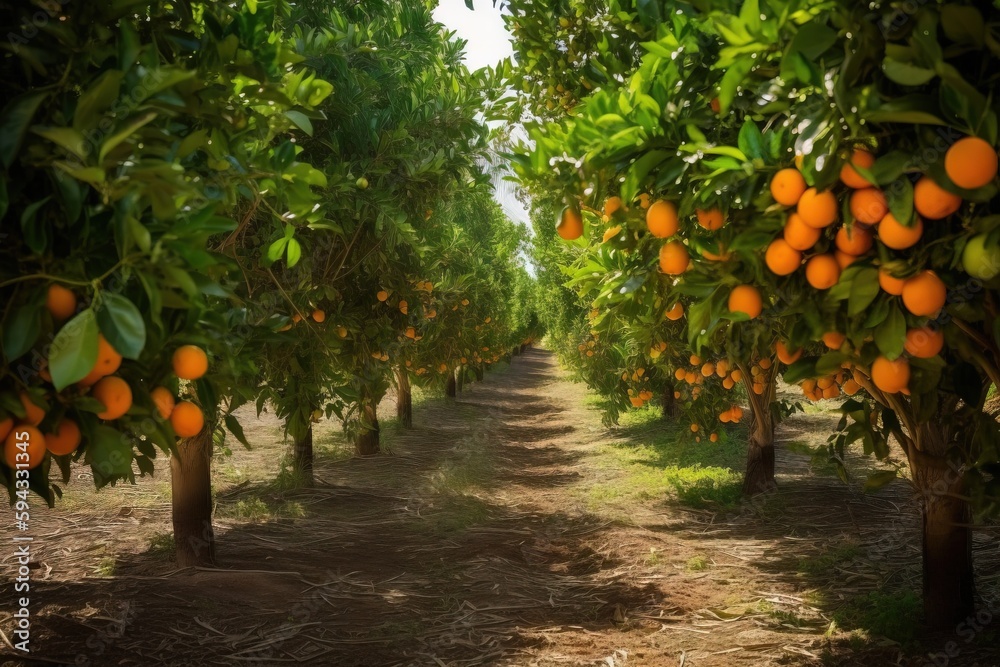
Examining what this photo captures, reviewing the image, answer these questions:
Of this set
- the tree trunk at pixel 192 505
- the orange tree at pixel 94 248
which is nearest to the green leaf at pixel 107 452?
the orange tree at pixel 94 248

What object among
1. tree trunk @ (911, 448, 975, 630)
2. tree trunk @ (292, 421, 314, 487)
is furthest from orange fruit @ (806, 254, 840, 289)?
tree trunk @ (292, 421, 314, 487)

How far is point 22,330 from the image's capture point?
1215 mm

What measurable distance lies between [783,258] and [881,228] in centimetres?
22

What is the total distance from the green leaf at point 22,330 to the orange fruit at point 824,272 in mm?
1584

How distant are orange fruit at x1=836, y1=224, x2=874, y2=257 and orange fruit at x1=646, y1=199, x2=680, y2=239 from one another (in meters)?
0.45

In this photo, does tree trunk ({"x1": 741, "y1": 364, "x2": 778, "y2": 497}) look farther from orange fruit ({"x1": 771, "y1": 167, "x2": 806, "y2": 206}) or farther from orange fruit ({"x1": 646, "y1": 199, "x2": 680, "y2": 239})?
orange fruit ({"x1": 771, "y1": 167, "x2": 806, "y2": 206})

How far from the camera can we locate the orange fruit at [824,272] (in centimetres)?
164

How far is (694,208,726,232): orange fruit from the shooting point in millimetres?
1847

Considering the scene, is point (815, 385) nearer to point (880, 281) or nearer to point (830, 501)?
point (880, 281)

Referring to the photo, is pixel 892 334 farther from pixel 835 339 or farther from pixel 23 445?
pixel 23 445

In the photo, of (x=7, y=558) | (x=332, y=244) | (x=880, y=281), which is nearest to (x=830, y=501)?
(x=332, y=244)

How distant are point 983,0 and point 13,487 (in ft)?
7.19

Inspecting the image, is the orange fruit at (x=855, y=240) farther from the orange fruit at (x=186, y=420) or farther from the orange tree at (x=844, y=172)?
the orange fruit at (x=186, y=420)

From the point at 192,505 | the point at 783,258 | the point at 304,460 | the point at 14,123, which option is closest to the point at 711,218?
the point at 783,258
